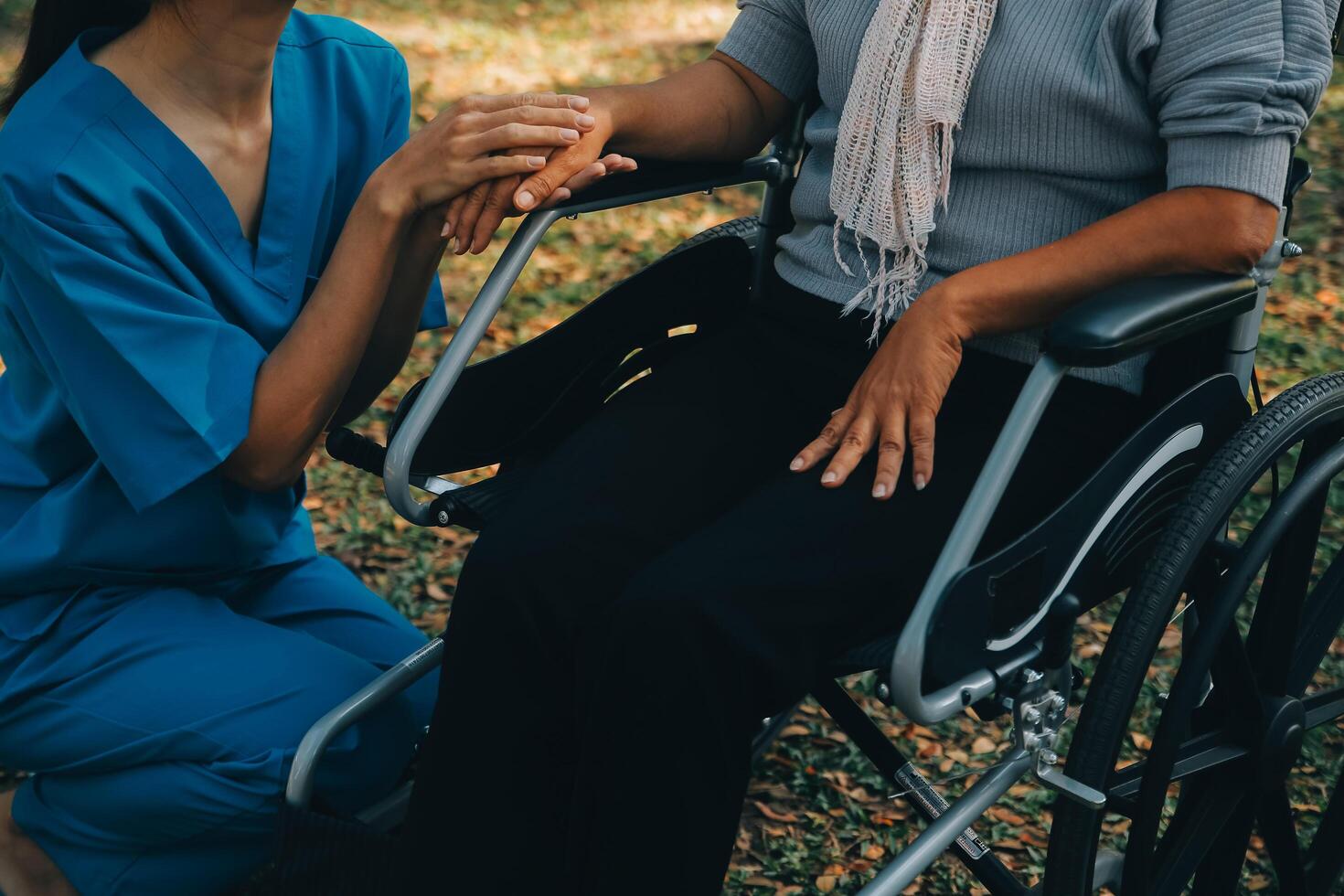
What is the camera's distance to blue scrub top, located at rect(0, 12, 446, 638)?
5.18ft

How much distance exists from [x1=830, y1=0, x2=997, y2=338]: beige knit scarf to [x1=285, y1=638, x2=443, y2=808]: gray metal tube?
720 mm

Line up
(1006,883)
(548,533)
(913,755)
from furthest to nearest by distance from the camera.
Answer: (913,755) → (1006,883) → (548,533)

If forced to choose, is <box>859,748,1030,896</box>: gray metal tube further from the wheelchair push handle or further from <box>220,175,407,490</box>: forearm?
<box>220,175,407,490</box>: forearm

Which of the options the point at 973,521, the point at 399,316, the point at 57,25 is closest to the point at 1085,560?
the point at 973,521

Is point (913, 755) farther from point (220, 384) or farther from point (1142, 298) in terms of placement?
point (220, 384)

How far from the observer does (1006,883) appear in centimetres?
167

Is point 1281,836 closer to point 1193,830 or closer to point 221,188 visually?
point 1193,830

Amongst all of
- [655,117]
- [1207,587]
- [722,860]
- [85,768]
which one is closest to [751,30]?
[655,117]

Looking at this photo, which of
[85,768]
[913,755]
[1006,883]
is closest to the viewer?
[1006,883]

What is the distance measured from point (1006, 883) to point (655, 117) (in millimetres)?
1099

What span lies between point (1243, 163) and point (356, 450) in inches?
43.1

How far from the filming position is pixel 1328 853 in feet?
6.45

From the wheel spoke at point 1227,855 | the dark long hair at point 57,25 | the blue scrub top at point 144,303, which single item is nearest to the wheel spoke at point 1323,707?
the wheel spoke at point 1227,855

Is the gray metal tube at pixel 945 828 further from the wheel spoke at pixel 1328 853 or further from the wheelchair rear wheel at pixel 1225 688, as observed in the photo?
the wheel spoke at pixel 1328 853
